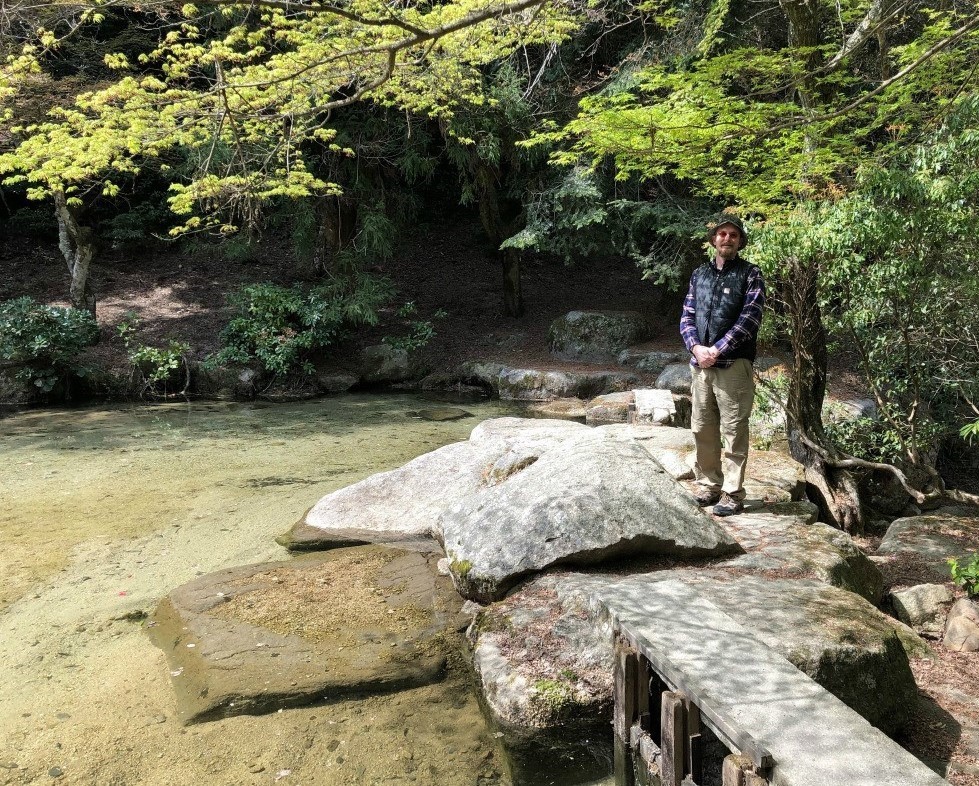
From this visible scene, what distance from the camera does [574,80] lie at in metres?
13.5

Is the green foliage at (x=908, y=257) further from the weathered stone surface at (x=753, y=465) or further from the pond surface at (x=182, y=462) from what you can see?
the pond surface at (x=182, y=462)

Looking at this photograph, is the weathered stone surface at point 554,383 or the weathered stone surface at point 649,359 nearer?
the weathered stone surface at point 554,383

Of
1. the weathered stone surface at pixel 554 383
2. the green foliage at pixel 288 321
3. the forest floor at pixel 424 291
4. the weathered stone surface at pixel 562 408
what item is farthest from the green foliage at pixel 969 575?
the green foliage at pixel 288 321

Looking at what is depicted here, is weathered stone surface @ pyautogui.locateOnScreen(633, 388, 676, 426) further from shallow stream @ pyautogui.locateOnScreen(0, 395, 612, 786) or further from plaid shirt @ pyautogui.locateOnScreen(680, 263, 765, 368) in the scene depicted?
plaid shirt @ pyautogui.locateOnScreen(680, 263, 765, 368)

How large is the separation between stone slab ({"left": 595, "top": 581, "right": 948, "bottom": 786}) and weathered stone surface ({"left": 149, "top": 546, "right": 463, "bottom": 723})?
51.9 inches

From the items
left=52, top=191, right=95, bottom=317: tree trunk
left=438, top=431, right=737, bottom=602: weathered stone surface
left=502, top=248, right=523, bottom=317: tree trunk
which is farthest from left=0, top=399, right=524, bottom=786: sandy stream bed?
left=502, top=248, right=523, bottom=317: tree trunk

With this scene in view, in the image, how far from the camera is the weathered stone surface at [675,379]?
11.3m

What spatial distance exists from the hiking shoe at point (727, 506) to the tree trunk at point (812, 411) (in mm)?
1639

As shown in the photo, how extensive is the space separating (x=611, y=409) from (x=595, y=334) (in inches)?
144

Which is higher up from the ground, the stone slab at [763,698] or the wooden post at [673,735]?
the stone slab at [763,698]

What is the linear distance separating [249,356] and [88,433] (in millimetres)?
3618

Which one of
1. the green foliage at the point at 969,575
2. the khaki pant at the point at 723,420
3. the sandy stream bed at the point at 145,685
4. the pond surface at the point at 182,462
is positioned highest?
the khaki pant at the point at 723,420

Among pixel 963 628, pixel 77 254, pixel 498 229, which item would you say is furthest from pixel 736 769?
pixel 77 254

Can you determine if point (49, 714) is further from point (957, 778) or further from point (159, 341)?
point (159, 341)
